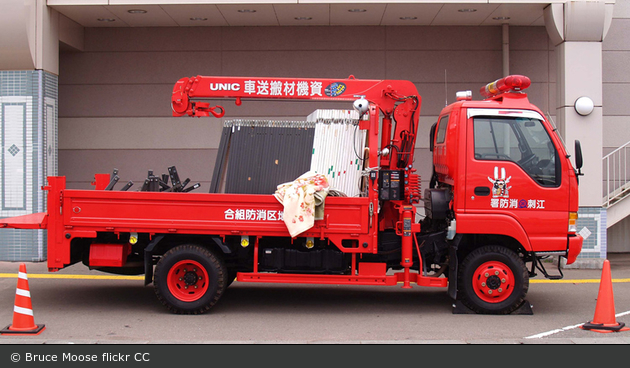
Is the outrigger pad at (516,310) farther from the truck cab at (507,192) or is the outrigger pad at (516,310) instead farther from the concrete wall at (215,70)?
the concrete wall at (215,70)

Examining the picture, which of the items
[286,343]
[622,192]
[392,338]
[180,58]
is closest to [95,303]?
[286,343]

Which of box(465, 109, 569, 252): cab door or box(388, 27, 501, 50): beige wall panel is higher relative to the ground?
box(388, 27, 501, 50): beige wall panel

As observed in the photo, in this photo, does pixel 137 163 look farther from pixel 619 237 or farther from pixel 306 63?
pixel 619 237

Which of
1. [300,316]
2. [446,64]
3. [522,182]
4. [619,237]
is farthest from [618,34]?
[300,316]

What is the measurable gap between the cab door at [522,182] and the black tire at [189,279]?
321 cm

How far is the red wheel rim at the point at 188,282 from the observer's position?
6.95 m

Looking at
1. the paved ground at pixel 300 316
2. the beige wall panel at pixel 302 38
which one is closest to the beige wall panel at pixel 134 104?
the beige wall panel at pixel 302 38

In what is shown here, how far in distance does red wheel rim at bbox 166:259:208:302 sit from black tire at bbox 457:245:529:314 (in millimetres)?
3256

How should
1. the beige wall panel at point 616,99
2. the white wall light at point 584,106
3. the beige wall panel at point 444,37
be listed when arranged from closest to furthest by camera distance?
the white wall light at point 584,106 < the beige wall panel at point 616,99 < the beige wall panel at point 444,37

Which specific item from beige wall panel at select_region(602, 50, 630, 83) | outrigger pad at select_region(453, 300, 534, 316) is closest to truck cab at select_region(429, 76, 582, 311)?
outrigger pad at select_region(453, 300, 534, 316)

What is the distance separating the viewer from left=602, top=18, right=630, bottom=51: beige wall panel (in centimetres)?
1181

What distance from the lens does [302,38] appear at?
1209 cm

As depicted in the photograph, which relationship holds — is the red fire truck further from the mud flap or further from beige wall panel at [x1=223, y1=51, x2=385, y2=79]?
beige wall panel at [x1=223, y1=51, x2=385, y2=79]

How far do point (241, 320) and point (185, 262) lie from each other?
996mm
